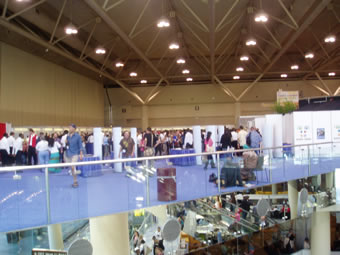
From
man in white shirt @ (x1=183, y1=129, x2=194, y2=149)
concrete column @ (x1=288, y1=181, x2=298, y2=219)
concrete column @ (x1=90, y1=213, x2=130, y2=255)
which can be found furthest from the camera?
man in white shirt @ (x1=183, y1=129, x2=194, y2=149)

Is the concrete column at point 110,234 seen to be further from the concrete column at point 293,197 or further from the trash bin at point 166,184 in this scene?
the concrete column at point 293,197

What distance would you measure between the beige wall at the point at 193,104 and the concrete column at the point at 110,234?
35845 mm

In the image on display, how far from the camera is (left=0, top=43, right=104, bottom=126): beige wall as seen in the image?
22.9 metres

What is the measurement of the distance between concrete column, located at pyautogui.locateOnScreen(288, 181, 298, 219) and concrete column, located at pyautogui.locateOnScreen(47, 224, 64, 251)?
25.9ft

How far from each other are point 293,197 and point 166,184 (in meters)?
6.40

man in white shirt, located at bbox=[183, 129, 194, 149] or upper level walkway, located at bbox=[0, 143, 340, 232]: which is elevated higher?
man in white shirt, located at bbox=[183, 129, 194, 149]

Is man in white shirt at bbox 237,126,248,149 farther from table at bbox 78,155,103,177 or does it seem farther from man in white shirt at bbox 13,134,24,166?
table at bbox 78,155,103,177

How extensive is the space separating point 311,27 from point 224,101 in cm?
1737

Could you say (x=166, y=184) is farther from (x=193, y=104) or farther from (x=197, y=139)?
(x=193, y=104)

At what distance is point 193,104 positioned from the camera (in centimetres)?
4384

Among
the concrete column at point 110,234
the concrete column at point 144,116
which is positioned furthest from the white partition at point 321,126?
the concrete column at point 144,116

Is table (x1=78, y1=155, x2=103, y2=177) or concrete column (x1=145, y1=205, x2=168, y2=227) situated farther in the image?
concrete column (x1=145, y1=205, x2=168, y2=227)

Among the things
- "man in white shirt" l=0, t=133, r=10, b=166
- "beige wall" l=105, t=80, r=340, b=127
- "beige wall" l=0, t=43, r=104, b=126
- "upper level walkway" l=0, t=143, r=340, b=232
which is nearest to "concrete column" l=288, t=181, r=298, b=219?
"upper level walkway" l=0, t=143, r=340, b=232

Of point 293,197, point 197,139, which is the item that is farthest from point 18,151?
point 293,197
